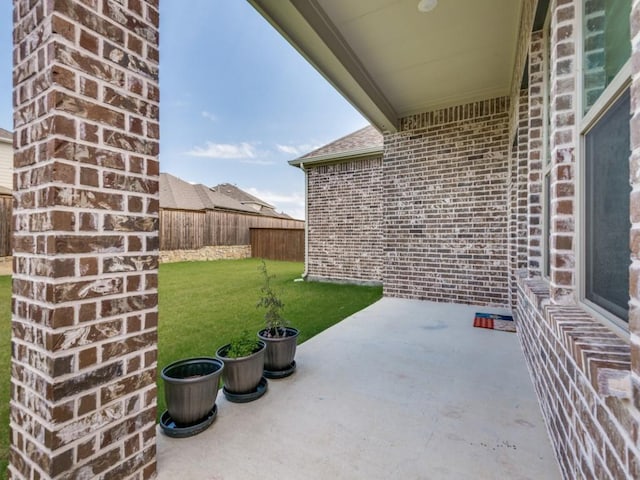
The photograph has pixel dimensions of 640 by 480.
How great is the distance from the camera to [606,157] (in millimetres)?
1313

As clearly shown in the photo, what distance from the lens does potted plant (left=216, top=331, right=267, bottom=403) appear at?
206cm

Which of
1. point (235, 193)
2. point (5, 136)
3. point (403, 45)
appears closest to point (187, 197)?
point (5, 136)

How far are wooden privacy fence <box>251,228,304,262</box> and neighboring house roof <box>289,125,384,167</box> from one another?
535cm

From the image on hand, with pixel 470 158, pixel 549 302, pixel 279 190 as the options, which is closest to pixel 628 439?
pixel 549 302

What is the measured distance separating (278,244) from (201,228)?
3.60m

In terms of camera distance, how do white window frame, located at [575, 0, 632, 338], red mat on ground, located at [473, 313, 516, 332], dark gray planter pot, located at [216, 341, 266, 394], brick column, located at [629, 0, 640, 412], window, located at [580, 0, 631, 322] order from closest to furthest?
brick column, located at [629, 0, 640, 412], window, located at [580, 0, 631, 322], white window frame, located at [575, 0, 632, 338], dark gray planter pot, located at [216, 341, 266, 394], red mat on ground, located at [473, 313, 516, 332]

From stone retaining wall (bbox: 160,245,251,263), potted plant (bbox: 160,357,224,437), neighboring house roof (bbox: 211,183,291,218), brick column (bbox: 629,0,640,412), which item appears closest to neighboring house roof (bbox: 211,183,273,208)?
neighboring house roof (bbox: 211,183,291,218)

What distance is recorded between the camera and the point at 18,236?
1.27m

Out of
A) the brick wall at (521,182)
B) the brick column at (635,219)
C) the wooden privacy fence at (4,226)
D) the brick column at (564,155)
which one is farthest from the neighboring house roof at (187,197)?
the brick column at (635,219)

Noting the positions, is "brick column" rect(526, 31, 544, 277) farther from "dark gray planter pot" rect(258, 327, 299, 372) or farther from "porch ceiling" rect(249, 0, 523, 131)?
"dark gray planter pot" rect(258, 327, 299, 372)

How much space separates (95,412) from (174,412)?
1.96ft

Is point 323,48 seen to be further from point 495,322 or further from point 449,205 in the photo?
point 495,322

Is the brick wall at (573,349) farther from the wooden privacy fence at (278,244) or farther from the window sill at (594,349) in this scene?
the wooden privacy fence at (278,244)

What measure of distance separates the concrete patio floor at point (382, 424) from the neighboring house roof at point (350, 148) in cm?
509
